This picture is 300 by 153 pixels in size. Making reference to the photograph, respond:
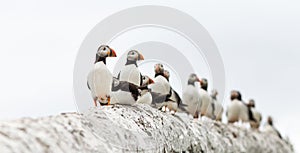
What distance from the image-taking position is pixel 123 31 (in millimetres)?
6316

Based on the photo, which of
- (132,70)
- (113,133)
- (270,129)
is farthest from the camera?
(270,129)

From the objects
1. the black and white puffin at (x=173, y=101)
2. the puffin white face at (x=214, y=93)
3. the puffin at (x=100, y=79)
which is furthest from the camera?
the puffin white face at (x=214, y=93)

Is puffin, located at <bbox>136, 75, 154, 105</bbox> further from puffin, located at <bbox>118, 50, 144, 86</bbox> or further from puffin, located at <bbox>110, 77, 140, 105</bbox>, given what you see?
puffin, located at <bbox>110, 77, 140, 105</bbox>

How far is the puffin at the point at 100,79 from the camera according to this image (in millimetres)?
5488

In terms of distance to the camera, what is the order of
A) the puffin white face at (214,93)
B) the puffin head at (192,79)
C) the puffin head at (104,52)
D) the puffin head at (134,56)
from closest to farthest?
the puffin head at (104,52), the puffin head at (134,56), the puffin head at (192,79), the puffin white face at (214,93)

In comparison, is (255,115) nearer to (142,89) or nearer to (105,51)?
(142,89)

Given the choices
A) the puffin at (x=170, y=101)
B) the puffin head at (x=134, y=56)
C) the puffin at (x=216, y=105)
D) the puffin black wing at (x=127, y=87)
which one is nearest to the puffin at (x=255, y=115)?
the puffin at (x=216, y=105)

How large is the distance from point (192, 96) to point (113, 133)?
156 inches

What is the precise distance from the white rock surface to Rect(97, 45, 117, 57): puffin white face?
733 mm

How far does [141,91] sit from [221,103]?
15.5 ft

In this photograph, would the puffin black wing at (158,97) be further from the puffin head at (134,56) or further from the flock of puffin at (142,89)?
the puffin head at (134,56)

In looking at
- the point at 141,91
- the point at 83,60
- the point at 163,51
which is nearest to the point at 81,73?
the point at 83,60

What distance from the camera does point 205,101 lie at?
9289mm

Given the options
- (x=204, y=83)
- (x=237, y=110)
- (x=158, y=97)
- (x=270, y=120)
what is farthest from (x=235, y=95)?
(x=158, y=97)
